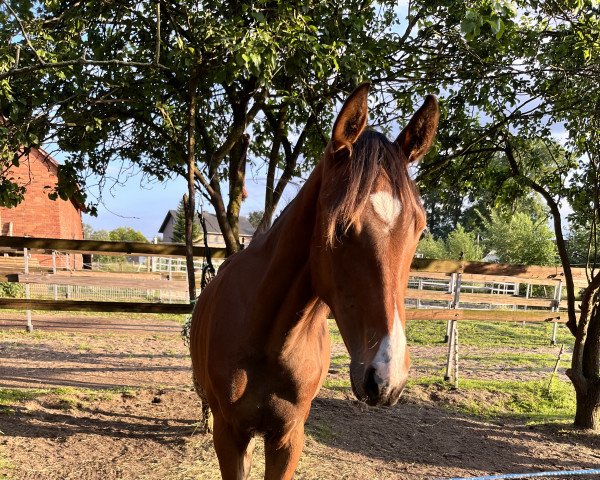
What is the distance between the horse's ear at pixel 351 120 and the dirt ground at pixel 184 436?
3.35 meters

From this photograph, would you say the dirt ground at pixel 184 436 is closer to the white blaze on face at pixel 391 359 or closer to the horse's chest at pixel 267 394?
the horse's chest at pixel 267 394

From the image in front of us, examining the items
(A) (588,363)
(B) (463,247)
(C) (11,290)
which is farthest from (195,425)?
(B) (463,247)

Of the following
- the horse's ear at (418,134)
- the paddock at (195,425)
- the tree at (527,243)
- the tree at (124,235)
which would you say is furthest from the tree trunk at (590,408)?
the tree at (124,235)

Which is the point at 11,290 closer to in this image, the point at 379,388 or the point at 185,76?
the point at 185,76

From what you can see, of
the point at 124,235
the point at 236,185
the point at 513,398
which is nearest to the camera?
the point at 236,185

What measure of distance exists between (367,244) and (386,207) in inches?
5.3

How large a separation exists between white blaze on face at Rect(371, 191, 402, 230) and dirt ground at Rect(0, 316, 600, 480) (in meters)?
3.28

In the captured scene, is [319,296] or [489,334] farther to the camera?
[489,334]

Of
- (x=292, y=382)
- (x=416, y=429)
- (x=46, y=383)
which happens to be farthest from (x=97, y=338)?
(x=292, y=382)

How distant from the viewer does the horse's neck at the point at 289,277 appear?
1.78m

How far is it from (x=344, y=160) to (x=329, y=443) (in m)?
3.90

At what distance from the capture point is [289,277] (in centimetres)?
190

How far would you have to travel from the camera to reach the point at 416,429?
5.16 m

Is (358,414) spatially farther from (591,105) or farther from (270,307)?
(591,105)
